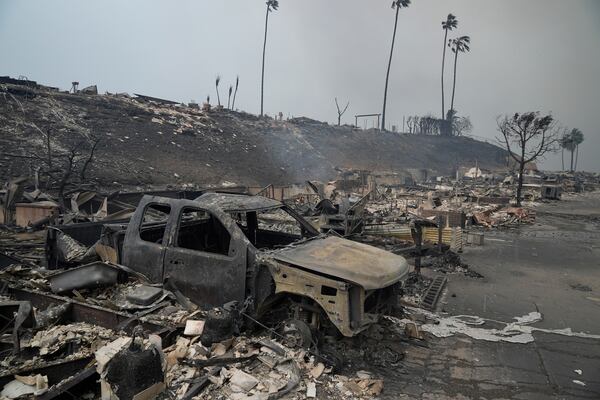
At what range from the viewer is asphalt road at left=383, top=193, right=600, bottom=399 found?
3830mm

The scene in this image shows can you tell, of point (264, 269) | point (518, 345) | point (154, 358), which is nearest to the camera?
point (154, 358)

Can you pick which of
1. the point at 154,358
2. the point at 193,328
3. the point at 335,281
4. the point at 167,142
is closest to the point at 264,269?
the point at 335,281

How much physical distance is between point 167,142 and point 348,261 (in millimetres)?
21771

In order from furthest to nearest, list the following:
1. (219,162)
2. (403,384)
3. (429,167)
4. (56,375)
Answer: (429,167), (219,162), (403,384), (56,375)

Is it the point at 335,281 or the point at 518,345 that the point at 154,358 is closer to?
the point at 335,281

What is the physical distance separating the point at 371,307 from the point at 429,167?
1613 inches

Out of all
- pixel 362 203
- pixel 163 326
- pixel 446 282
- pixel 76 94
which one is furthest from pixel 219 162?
pixel 163 326

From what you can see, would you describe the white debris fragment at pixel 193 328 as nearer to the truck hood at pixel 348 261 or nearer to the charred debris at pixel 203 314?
the charred debris at pixel 203 314

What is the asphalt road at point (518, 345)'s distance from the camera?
3830 millimetres

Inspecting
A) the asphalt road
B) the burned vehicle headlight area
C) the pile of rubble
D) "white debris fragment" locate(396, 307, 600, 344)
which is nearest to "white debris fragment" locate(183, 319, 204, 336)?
the pile of rubble

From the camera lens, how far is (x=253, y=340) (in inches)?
152

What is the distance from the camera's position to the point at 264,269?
3.92 m

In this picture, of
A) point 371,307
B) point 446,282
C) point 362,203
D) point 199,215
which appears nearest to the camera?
point 371,307

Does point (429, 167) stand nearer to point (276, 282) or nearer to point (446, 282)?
point (446, 282)
